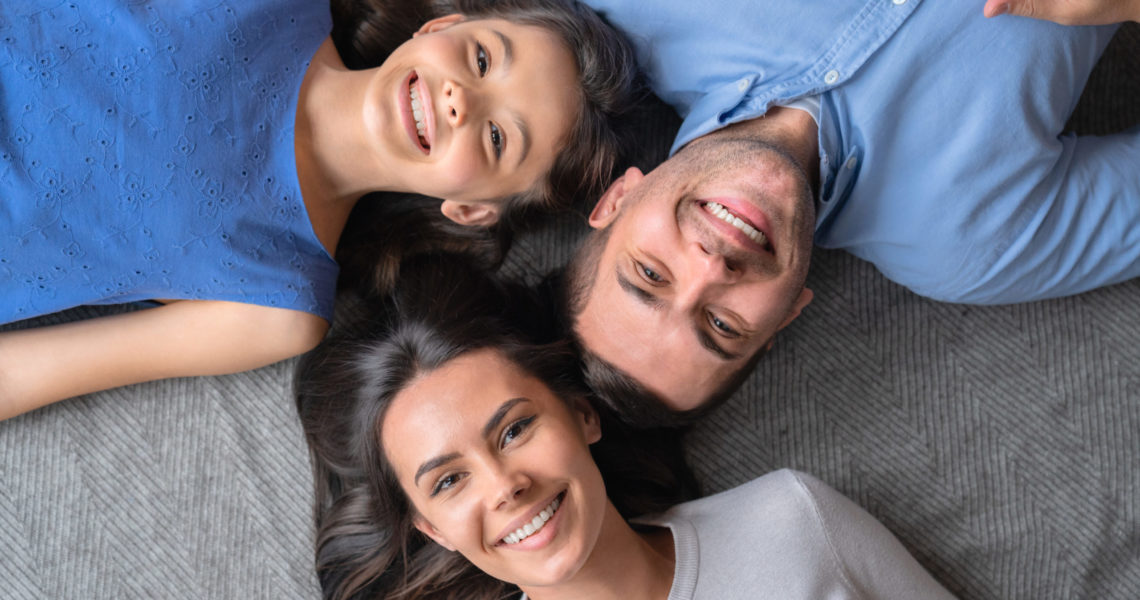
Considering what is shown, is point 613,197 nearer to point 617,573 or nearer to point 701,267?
point 701,267

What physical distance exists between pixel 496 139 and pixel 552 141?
10cm

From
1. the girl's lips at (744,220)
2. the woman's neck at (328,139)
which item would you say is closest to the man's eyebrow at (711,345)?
the girl's lips at (744,220)

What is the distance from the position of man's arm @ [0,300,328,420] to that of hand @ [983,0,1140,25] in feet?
4.08

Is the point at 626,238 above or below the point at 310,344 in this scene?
above

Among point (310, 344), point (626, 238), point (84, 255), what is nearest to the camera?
point (626, 238)

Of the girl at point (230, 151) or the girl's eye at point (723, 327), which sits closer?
the girl's eye at point (723, 327)

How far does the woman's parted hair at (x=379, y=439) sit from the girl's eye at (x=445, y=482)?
5.3 inches

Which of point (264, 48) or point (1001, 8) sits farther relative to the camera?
point (264, 48)

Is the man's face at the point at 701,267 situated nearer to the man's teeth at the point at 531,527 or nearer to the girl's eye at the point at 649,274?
the girl's eye at the point at 649,274

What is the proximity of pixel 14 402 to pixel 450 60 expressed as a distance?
101 centimetres

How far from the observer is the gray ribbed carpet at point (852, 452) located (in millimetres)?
1513

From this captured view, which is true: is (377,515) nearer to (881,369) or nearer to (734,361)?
(734,361)

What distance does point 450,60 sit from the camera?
4.17 feet

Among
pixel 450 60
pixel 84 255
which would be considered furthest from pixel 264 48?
pixel 84 255
